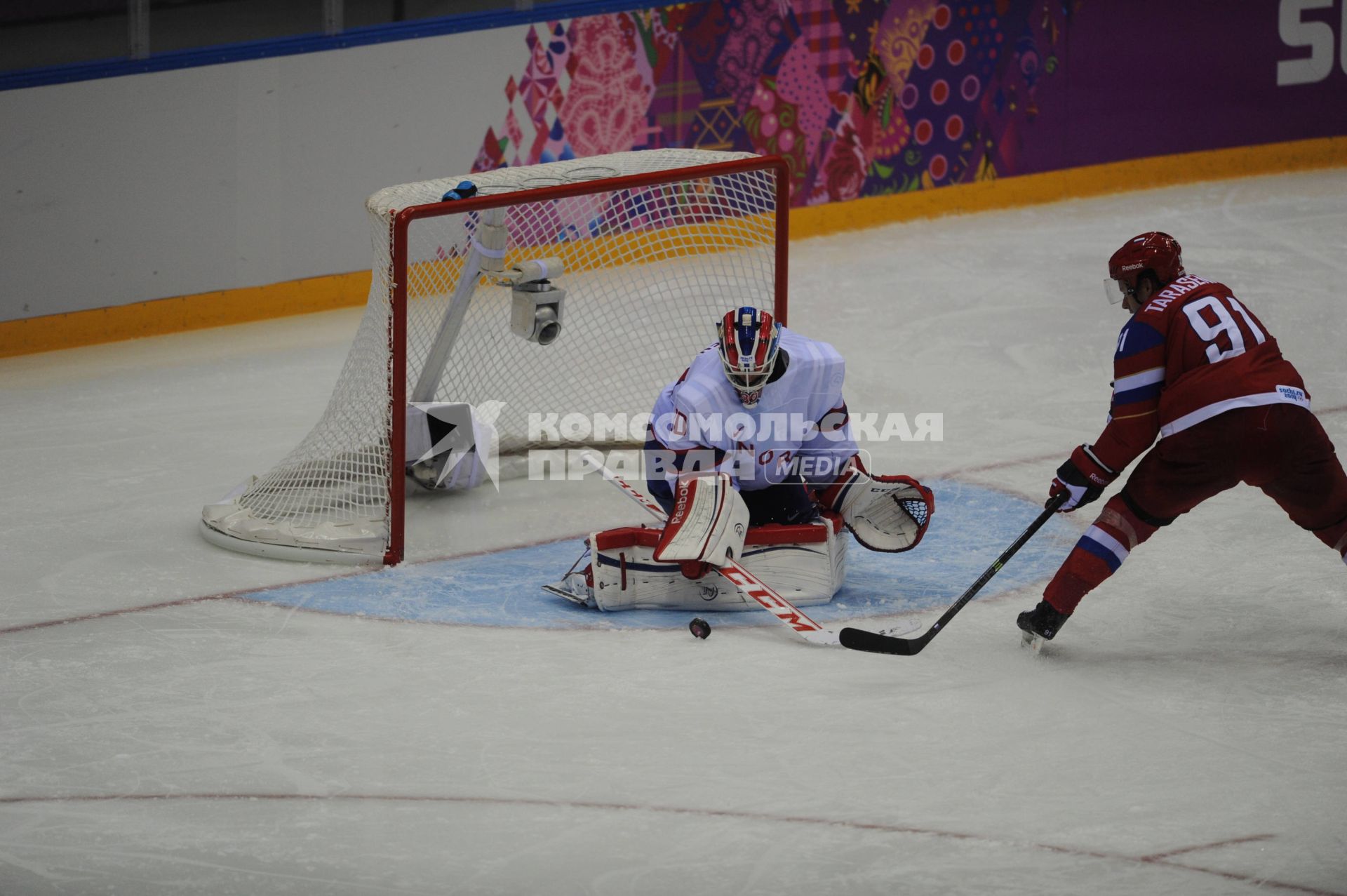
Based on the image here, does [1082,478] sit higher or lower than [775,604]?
higher

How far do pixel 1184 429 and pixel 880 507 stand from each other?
3.08 ft

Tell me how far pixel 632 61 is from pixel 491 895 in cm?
575

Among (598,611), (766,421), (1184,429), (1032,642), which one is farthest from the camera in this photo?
(598,611)

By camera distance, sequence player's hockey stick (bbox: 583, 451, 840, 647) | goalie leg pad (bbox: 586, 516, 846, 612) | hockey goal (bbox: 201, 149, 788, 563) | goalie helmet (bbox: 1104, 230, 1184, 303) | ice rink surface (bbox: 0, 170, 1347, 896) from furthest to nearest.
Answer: hockey goal (bbox: 201, 149, 788, 563) < goalie leg pad (bbox: 586, 516, 846, 612) < player's hockey stick (bbox: 583, 451, 840, 647) < goalie helmet (bbox: 1104, 230, 1184, 303) < ice rink surface (bbox: 0, 170, 1347, 896)

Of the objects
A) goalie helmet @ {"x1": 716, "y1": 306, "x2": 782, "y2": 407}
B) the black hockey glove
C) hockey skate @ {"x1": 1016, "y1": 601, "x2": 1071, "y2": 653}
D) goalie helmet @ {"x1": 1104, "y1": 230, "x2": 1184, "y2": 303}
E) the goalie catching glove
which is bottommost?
hockey skate @ {"x1": 1016, "y1": 601, "x2": 1071, "y2": 653}

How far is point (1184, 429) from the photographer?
435 cm

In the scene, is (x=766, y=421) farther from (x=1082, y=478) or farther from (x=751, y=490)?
(x=1082, y=478)

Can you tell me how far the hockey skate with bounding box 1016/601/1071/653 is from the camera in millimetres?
Result: 4504

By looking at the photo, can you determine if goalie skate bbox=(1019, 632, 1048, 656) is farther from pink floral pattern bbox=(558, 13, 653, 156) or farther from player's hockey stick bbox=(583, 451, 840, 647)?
pink floral pattern bbox=(558, 13, 653, 156)

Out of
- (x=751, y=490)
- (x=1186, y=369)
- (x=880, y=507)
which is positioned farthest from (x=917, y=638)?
(x=1186, y=369)

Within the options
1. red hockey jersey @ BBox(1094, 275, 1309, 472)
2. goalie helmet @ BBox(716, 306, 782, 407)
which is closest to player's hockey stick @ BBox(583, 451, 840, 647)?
goalie helmet @ BBox(716, 306, 782, 407)

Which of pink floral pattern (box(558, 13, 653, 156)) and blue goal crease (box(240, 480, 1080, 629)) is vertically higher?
pink floral pattern (box(558, 13, 653, 156))

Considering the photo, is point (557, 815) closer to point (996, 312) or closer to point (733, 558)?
point (733, 558)

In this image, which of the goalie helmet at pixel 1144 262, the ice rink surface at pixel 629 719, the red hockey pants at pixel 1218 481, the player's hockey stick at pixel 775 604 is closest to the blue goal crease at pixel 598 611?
the ice rink surface at pixel 629 719
